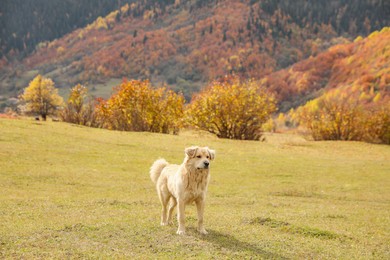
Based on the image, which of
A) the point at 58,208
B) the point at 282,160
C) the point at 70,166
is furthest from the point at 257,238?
the point at 282,160

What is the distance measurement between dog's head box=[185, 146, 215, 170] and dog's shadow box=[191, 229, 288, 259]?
2229 millimetres

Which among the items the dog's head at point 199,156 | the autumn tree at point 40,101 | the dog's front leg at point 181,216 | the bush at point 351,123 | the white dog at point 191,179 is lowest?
the dog's front leg at point 181,216

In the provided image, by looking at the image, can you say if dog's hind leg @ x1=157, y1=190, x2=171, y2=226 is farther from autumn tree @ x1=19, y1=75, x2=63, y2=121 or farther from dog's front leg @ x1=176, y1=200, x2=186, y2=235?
autumn tree @ x1=19, y1=75, x2=63, y2=121

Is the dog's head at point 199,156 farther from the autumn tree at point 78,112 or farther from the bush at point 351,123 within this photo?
the bush at point 351,123

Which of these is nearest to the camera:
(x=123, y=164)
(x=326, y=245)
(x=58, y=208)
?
(x=326, y=245)

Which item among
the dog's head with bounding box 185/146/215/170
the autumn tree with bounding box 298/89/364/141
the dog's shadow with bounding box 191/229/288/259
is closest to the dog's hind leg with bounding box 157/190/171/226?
the dog's shadow with bounding box 191/229/288/259

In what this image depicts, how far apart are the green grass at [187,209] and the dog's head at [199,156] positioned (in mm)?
2125

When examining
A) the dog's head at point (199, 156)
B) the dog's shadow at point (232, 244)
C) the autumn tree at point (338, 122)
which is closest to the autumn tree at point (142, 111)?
the autumn tree at point (338, 122)

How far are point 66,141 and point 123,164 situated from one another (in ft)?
31.1

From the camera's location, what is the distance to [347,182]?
32.1 metres

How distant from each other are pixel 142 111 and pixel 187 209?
154 ft

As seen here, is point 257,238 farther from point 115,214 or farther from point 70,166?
point 70,166

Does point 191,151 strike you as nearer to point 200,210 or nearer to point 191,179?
point 191,179

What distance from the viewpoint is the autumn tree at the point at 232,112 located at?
6038cm
